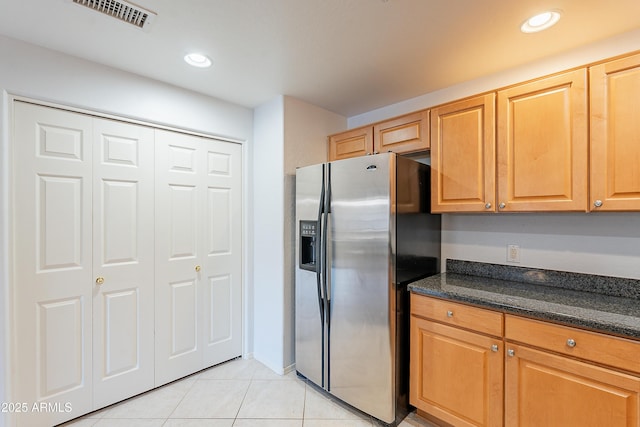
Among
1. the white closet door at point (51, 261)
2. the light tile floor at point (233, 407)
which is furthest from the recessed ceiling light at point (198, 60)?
the light tile floor at point (233, 407)

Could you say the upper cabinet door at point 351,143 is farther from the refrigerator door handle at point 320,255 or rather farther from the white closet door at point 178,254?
the white closet door at point 178,254

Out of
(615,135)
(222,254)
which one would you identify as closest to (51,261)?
(222,254)

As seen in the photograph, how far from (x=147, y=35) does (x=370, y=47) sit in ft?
4.09

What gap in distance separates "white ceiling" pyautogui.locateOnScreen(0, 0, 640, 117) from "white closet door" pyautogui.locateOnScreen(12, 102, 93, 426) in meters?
0.54

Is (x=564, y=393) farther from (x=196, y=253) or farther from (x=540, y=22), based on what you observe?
(x=196, y=253)

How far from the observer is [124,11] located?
1435 mm

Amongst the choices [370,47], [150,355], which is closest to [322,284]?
[150,355]

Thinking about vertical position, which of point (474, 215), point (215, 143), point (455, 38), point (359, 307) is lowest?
point (359, 307)

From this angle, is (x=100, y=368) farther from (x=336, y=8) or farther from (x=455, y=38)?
(x=455, y=38)

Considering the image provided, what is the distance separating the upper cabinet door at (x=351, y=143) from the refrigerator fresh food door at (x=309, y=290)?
20.9 inches

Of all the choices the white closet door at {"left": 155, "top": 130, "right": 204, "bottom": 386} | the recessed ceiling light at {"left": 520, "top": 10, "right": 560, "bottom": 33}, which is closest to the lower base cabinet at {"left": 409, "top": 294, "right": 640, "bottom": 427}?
the recessed ceiling light at {"left": 520, "top": 10, "right": 560, "bottom": 33}

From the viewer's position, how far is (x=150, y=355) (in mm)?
2174

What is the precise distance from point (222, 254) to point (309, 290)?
0.87 metres

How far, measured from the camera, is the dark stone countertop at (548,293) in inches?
50.3
